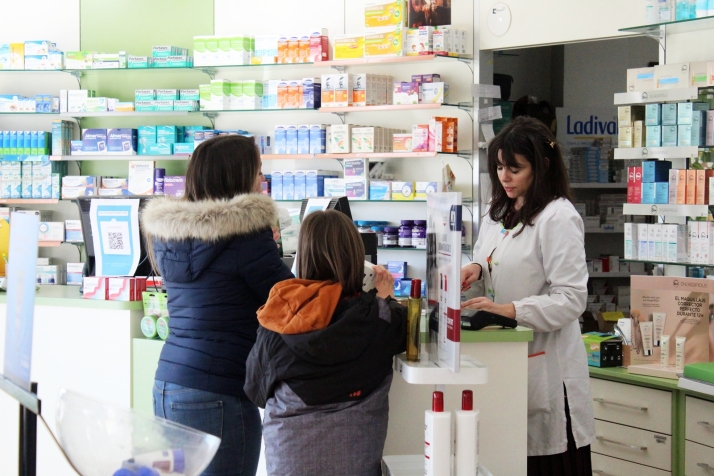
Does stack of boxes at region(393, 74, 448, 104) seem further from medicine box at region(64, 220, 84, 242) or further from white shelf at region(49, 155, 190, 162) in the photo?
medicine box at region(64, 220, 84, 242)

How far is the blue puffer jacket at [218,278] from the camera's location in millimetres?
2459

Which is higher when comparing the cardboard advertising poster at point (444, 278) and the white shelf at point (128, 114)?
the white shelf at point (128, 114)

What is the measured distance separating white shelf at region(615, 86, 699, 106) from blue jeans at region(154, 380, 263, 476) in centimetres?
287

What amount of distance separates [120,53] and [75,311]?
12.3 ft

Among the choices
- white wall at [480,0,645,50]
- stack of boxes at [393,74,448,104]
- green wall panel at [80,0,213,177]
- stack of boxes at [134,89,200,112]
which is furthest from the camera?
green wall panel at [80,0,213,177]

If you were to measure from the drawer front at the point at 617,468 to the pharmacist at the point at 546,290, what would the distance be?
1.39m

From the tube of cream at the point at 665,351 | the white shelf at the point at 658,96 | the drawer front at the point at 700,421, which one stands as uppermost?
the white shelf at the point at 658,96

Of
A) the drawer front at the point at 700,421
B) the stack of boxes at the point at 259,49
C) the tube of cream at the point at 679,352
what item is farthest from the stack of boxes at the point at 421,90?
the drawer front at the point at 700,421

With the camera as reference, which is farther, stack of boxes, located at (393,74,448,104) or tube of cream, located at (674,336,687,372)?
stack of boxes, located at (393,74,448,104)

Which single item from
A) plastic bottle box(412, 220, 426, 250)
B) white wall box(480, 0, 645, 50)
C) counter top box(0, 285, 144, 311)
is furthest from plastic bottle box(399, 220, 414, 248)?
counter top box(0, 285, 144, 311)

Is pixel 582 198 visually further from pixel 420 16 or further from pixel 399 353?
pixel 399 353

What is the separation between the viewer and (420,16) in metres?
5.88

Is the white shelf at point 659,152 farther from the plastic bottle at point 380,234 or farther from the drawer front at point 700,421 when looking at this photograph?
the plastic bottle at point 380,234

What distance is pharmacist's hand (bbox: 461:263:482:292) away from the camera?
2.81 metres
